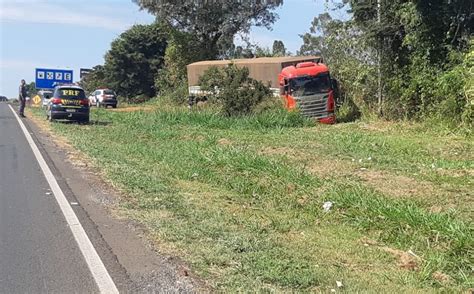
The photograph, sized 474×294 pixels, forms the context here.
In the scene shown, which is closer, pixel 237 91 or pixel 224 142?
pixel 224 142

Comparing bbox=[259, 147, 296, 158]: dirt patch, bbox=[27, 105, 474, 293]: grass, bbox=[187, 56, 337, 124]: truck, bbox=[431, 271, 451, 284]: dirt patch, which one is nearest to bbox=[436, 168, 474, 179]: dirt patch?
bbox=[27, 105, 474, 293]: grass

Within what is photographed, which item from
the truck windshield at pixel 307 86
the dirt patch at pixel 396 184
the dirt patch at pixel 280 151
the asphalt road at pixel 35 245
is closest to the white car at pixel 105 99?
the truck windshield at pixel 307 86

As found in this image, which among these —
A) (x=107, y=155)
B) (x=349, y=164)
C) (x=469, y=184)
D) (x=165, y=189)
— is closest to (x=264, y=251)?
(x=165, y=189)

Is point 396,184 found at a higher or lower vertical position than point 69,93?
lower

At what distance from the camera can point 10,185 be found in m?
10.8

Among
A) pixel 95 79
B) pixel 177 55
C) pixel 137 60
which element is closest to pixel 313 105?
pixel 177 55

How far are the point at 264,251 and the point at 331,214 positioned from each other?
2209 millimetres

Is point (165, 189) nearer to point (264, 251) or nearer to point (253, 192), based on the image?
point (253, 192)

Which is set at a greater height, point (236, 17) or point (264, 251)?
point (236, 17)

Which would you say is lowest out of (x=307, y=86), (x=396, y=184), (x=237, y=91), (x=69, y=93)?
(x=396, y=184)

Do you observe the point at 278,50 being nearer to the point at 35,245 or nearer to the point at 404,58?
the point at 404,58

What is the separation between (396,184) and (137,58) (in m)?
52.1

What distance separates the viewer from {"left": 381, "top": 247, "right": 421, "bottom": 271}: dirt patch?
6.29 m

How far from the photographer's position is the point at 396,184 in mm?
9891
